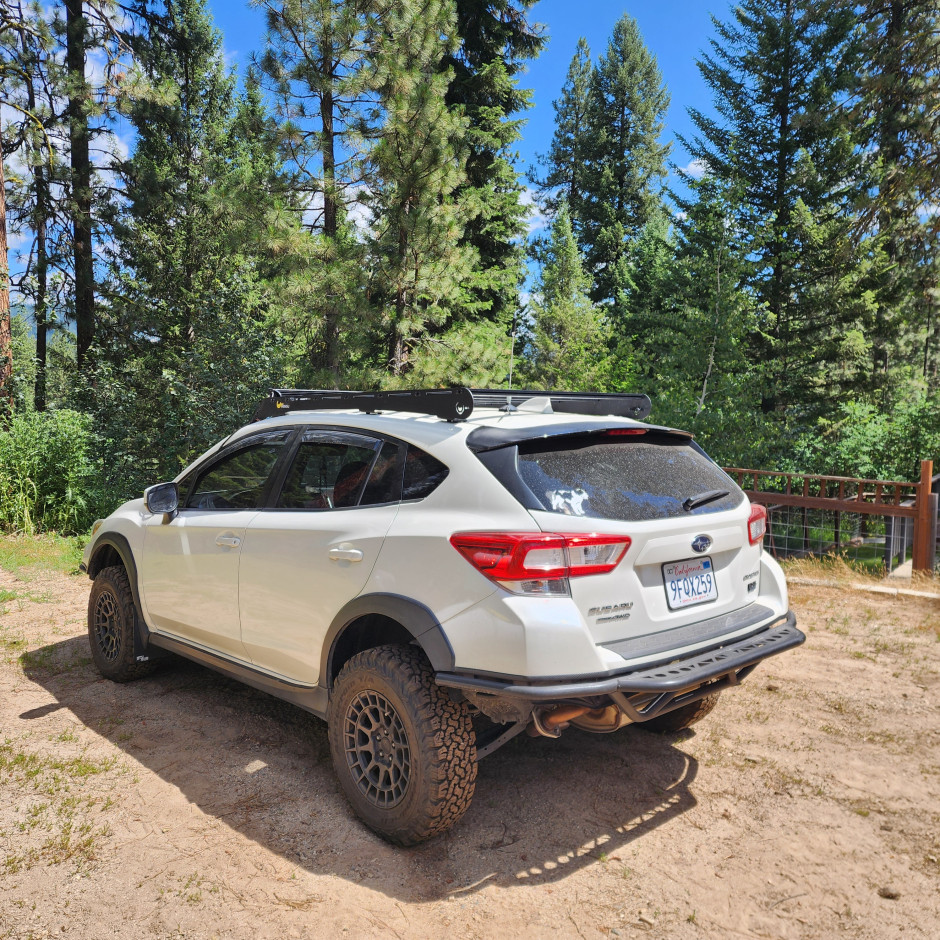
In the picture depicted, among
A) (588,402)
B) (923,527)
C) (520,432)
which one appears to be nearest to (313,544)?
(520,432)

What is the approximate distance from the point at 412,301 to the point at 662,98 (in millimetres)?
35378

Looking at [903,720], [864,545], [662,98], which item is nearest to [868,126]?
[864,545]

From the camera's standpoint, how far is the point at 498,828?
3262mm

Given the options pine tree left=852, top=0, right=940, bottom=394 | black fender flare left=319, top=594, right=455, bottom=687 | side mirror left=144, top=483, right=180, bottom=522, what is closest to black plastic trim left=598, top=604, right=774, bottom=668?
black fender flare left=319, top=594, right=455, bottom=687

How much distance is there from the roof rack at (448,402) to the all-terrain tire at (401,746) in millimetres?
1055

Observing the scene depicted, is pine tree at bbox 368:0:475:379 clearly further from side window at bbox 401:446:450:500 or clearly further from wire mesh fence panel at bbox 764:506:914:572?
side window at bbox 401:446:450:500

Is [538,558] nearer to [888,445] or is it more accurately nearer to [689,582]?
[689,582]

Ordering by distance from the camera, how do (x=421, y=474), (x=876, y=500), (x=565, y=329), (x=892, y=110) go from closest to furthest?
(x=421, y=474) → (x=876, y=500) → (x=892, y=110) → (x=565, y=329)

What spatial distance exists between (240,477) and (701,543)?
2526mm

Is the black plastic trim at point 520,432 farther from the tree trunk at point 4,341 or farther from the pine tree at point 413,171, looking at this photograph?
the tree trunk at point 4,341

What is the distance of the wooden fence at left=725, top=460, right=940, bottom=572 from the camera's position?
25.7 ft

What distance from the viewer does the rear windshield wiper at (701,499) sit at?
316 cm

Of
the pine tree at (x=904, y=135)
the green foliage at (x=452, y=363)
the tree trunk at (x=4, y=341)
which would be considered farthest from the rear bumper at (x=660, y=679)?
the pine tree at (x=904, y=135)

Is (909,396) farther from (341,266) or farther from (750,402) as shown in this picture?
(341,266)
